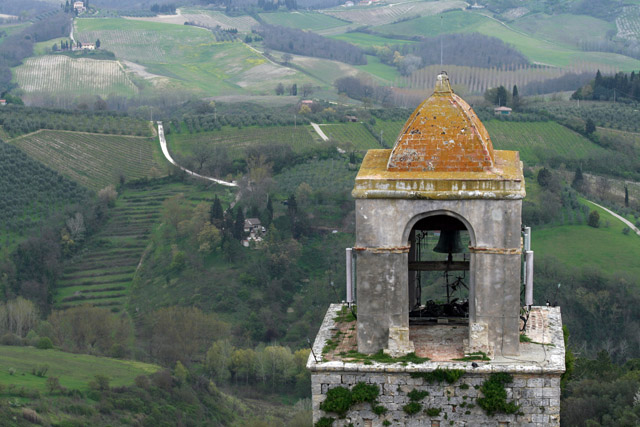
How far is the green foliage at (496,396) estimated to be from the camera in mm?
16500

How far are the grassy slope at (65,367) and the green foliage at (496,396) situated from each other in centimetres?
6685

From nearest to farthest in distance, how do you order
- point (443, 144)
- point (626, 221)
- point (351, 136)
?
point (443, 144) → point (626, 221) → point (351, 136)

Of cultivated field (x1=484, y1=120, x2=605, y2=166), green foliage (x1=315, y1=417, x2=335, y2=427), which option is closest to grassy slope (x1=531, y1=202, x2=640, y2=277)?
cultivated field (x1=484, y1=120, x2=605, y2=166)

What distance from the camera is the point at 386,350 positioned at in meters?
17.2

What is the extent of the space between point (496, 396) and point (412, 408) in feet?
4.26

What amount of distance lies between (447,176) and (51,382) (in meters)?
67.2

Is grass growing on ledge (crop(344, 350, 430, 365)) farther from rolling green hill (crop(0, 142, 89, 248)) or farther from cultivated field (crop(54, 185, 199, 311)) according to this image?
rolling green hill (crop(0, 142, 89, 248))

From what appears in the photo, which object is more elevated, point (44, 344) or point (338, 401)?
point (338, 401)

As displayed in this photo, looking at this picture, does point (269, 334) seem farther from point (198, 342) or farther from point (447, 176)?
point (447, 176)

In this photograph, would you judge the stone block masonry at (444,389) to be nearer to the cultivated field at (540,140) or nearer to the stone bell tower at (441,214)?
the stone bell tower at (441,214)

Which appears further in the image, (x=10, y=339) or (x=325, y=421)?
(x=10, y=339)

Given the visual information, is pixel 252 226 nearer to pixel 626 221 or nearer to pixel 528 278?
pixel 626 221

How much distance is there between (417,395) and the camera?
16.7 meters

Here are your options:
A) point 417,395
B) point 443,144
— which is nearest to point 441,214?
point 443,144
